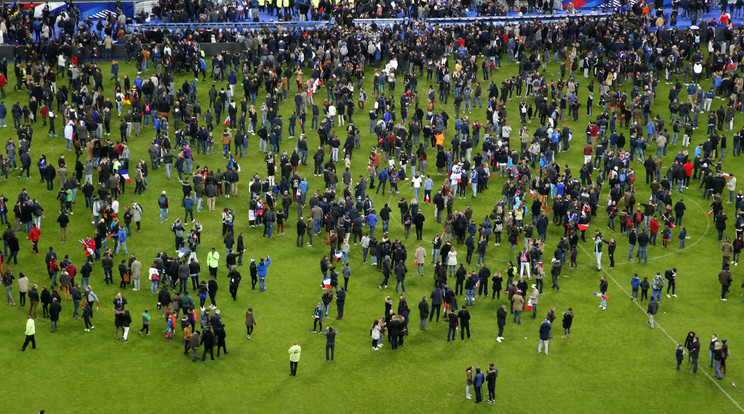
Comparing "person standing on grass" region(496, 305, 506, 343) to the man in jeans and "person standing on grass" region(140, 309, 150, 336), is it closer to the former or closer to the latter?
"person standing on grass" region(140, 309, 150, 336)

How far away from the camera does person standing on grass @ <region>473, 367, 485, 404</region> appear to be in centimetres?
4191

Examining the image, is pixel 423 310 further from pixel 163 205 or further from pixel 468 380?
pixel 163 205

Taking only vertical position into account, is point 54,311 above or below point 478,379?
above

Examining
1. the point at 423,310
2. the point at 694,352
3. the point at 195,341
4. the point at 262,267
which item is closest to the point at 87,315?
the point at 195,341

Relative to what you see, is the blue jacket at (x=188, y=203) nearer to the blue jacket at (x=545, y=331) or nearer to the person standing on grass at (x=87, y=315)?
the person standing on grass at (x=87, y=315)

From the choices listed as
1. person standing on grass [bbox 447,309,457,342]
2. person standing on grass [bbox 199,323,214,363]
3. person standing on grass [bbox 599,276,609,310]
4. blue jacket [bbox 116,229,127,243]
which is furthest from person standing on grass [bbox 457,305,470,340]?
blue jacket [bbox 116,229,127,243]

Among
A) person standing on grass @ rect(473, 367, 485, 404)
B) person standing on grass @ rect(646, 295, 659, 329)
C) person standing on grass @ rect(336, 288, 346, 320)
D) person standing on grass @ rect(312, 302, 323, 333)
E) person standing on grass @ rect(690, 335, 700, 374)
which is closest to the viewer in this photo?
person standing on grass @ rect(473, 367, 485, 404)

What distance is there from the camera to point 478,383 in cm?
4200

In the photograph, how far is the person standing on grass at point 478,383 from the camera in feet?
137

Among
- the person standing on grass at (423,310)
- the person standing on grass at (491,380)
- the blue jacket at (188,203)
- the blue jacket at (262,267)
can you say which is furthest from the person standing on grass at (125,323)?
the person standing on grass at (491,380)

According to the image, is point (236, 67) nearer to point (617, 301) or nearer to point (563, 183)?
point (563, 183)

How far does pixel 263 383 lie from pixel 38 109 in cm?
2905

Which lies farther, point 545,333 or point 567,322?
point 567,322

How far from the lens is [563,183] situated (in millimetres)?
56875
